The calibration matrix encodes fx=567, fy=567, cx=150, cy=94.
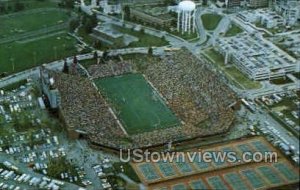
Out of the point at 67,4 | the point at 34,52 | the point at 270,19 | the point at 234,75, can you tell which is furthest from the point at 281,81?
the point at 67,4

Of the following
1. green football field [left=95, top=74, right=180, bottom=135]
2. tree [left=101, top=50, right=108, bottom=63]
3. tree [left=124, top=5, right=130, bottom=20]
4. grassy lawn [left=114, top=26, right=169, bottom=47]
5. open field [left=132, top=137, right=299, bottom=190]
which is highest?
tree [left=124, top=5, right=130, bottom=20]

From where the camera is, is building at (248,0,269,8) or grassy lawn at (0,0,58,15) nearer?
building at (248,0,269,8)

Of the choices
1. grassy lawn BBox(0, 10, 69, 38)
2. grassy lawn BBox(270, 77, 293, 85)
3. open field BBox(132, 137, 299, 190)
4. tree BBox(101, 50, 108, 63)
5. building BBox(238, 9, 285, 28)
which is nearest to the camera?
open field BBox(132, 137, 299, 190)

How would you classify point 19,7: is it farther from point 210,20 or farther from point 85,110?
point 85,110

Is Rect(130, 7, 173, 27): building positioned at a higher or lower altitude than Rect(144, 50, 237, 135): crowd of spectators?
higher

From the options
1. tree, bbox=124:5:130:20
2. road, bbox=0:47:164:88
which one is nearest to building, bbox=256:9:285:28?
road, bbox=0:47:164:88

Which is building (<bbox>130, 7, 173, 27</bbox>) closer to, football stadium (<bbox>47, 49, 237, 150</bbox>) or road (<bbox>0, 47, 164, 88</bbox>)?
road (<bbox>0, 47, 164, 88</bbox>)

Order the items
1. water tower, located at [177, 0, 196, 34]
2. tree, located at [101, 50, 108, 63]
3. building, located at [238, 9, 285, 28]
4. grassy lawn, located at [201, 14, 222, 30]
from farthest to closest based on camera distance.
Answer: grassy lawn, located at [201, 14, 222, 30]
building, located at [238, 9, 285, 28]
water tower, located at [177, 0, 196, 34]
tree, located at [101, 50, 108, 63]
